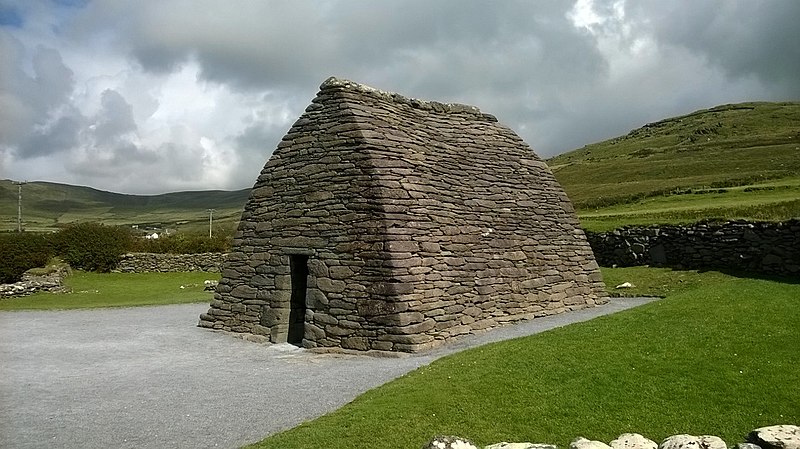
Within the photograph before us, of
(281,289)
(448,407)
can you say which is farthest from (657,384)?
(281,289)

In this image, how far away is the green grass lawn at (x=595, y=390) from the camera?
23.7 ft

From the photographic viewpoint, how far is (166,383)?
10.7 meters

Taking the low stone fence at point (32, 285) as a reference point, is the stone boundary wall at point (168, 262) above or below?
above

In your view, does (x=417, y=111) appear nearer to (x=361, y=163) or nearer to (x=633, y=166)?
(x=361, y=163)

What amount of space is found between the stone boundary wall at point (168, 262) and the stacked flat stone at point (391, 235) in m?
20.4

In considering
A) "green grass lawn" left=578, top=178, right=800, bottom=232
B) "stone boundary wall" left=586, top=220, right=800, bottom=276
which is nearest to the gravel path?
"stone boundary wall" left=586, top=220, right=800, bottom=276

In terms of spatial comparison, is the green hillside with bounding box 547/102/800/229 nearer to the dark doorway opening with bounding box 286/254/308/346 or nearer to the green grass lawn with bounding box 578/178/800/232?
the green grass lawn with bounding box 578/178/800/232

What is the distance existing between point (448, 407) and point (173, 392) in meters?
4.99

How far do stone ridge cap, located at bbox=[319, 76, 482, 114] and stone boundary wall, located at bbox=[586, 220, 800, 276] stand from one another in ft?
34.5

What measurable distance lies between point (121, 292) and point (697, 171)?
62057mm

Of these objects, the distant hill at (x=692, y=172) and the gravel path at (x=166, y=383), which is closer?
the gravel path at (x=166, y=383)

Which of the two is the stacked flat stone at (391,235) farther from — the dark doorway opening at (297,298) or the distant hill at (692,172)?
the distant hill at (692,172)

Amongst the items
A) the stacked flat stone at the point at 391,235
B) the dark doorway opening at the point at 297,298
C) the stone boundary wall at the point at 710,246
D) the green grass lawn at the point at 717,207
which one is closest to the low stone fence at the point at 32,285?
the stacked flat stone at the point at 391,235

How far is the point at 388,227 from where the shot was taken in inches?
525
